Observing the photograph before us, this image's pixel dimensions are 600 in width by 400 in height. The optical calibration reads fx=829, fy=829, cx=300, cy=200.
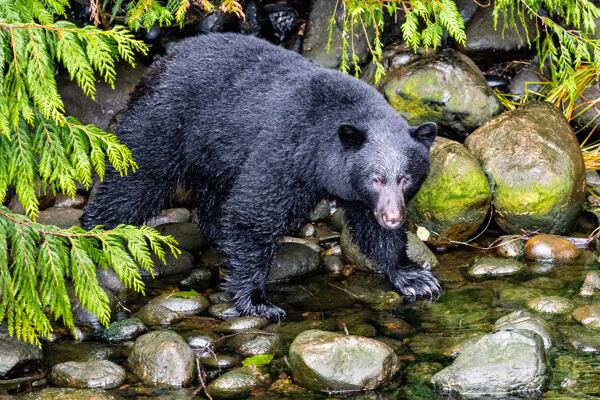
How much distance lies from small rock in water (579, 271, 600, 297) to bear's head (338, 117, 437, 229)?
1756 millimetres

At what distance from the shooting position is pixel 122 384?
5.83 meters

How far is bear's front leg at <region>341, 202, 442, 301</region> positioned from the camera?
24.8 feet

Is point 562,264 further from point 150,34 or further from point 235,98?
point 150,34

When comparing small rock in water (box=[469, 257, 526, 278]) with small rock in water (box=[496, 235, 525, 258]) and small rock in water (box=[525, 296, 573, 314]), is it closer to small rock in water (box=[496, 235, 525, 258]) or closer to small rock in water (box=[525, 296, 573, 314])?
small rock in water (box=[496, 235, 525, 258])

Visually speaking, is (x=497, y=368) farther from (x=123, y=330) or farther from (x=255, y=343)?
(x=123, y=330)

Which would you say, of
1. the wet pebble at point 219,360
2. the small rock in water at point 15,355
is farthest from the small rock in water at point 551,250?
the small rock in water at point 15,355

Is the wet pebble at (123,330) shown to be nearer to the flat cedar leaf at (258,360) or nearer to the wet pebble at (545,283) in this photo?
the flat cedar leaf at (258,360)

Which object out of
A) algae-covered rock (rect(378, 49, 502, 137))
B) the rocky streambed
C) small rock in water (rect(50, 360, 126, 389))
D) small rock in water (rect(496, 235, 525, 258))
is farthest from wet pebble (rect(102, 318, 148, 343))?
algae-covered rock (rect(378, 49, 502, 137))

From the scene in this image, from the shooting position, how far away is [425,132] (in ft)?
22.7

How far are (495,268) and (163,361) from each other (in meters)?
3.49

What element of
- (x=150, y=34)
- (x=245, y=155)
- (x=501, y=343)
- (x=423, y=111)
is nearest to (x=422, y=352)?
(x=501, y=343)

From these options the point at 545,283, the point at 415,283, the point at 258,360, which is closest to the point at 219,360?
the point at 258,360

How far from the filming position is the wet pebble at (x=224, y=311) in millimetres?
7211

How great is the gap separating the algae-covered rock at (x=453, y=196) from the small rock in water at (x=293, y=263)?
1.26 metres
